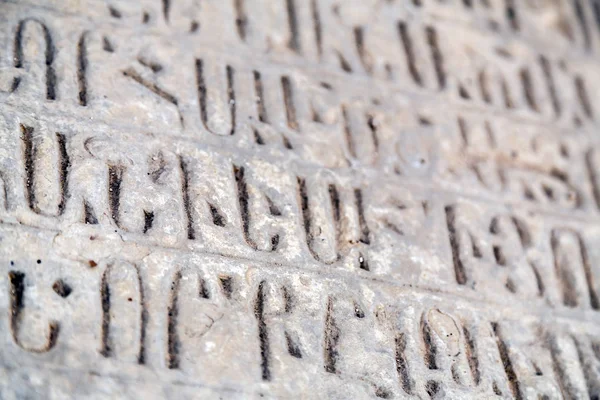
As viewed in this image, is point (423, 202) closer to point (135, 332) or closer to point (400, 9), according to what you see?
point (400, 9)

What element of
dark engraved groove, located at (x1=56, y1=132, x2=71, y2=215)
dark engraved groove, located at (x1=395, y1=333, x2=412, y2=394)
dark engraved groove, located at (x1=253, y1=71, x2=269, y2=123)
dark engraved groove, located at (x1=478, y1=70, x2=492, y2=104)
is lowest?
dark engraved groove, located at (x1=395, y1=333, x2=412, y2=394)

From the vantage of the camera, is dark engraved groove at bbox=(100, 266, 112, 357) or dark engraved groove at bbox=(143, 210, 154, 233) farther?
dark engraved groove at bbox=(143, 210, 154, 233)

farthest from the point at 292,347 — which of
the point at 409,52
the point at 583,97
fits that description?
the point at 583,97

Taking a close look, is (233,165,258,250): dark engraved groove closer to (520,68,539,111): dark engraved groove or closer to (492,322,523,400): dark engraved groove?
(492,322,523,400): dark engraved groove

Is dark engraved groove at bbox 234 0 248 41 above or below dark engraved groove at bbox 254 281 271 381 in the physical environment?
above

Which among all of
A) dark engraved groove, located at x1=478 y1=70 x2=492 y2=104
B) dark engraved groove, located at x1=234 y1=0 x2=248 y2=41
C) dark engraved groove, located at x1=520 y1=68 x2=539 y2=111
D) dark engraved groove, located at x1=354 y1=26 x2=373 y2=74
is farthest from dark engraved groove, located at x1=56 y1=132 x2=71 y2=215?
dark engraved groove, located at x1=520 y1=68 x2=539 y2=111

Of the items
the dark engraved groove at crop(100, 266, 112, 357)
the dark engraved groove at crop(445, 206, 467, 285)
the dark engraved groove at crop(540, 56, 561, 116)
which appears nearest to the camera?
the dark engraved groove at crop(100, 266, 112, 357)

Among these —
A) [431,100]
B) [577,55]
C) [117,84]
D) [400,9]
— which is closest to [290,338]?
[117,84]

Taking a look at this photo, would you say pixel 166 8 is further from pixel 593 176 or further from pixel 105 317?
pixel 593 176
